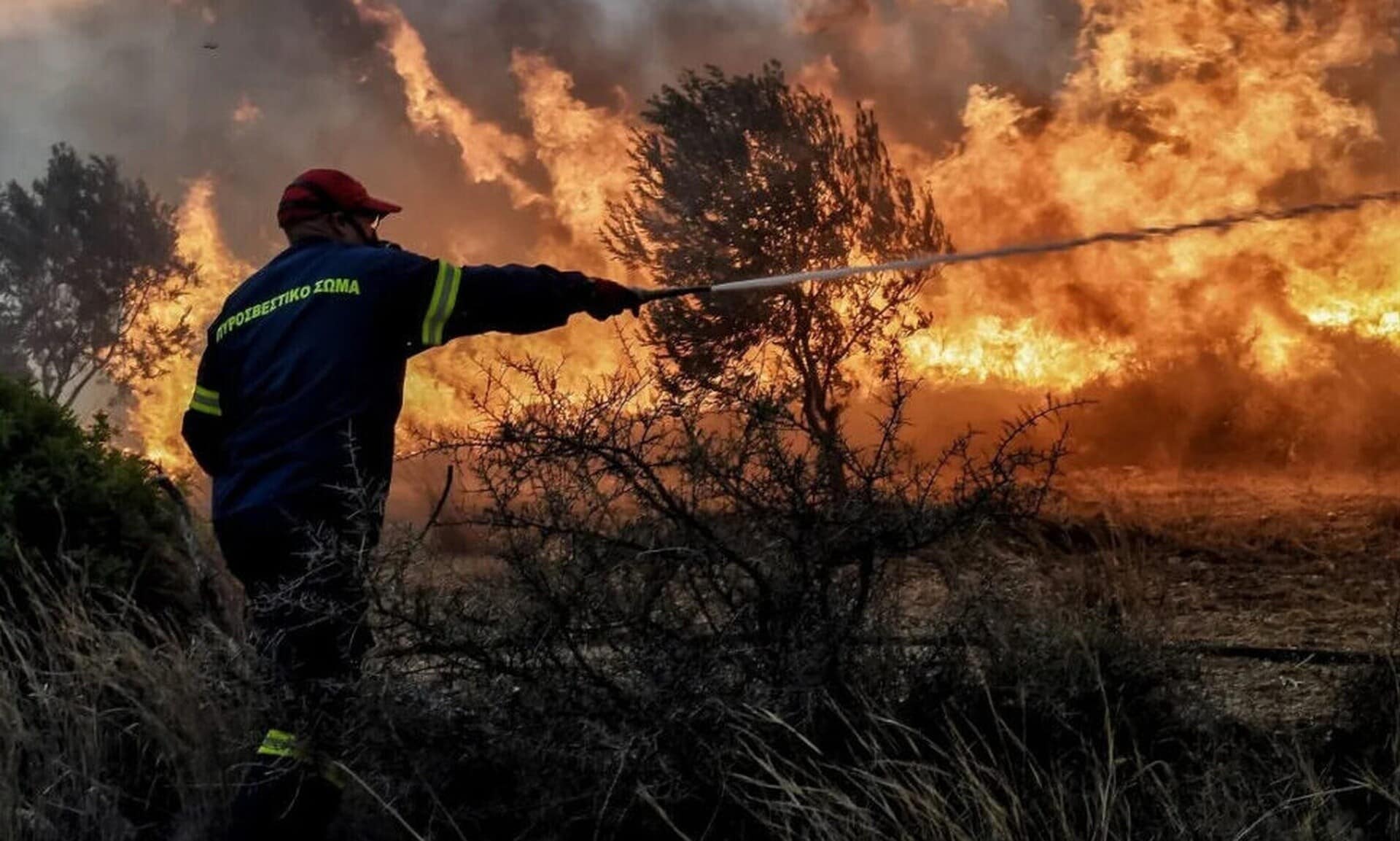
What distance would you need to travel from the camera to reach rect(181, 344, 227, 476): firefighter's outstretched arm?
4.33 m

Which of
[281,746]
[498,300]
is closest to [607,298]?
[498,300]

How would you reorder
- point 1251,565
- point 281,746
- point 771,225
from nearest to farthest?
point 281,746, point 1251,565, point 771,225

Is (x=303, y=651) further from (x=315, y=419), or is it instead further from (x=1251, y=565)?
(x=1251, y=565)

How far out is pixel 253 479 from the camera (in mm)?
4090

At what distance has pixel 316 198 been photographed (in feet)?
14.4

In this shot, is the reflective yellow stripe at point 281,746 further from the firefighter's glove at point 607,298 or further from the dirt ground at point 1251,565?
the dirt ground at point 1251,565

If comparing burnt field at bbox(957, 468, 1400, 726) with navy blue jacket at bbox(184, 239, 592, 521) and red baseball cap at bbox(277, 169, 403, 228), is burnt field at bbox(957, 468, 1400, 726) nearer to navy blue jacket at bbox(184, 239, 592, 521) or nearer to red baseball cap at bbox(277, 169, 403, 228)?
navy blue jacket at bbox(184, 239, 592, 521)

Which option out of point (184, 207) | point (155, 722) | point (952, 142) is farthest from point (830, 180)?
point (184, 207)

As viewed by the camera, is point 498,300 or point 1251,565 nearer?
point 498,300

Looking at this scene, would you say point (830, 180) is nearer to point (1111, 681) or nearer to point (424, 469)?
point (424, 469)

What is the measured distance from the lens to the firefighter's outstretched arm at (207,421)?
433cm

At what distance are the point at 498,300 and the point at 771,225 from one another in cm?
931

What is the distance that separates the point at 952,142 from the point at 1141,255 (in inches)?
96.4

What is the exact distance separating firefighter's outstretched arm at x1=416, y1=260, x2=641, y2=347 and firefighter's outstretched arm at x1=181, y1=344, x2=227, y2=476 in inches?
27.2
